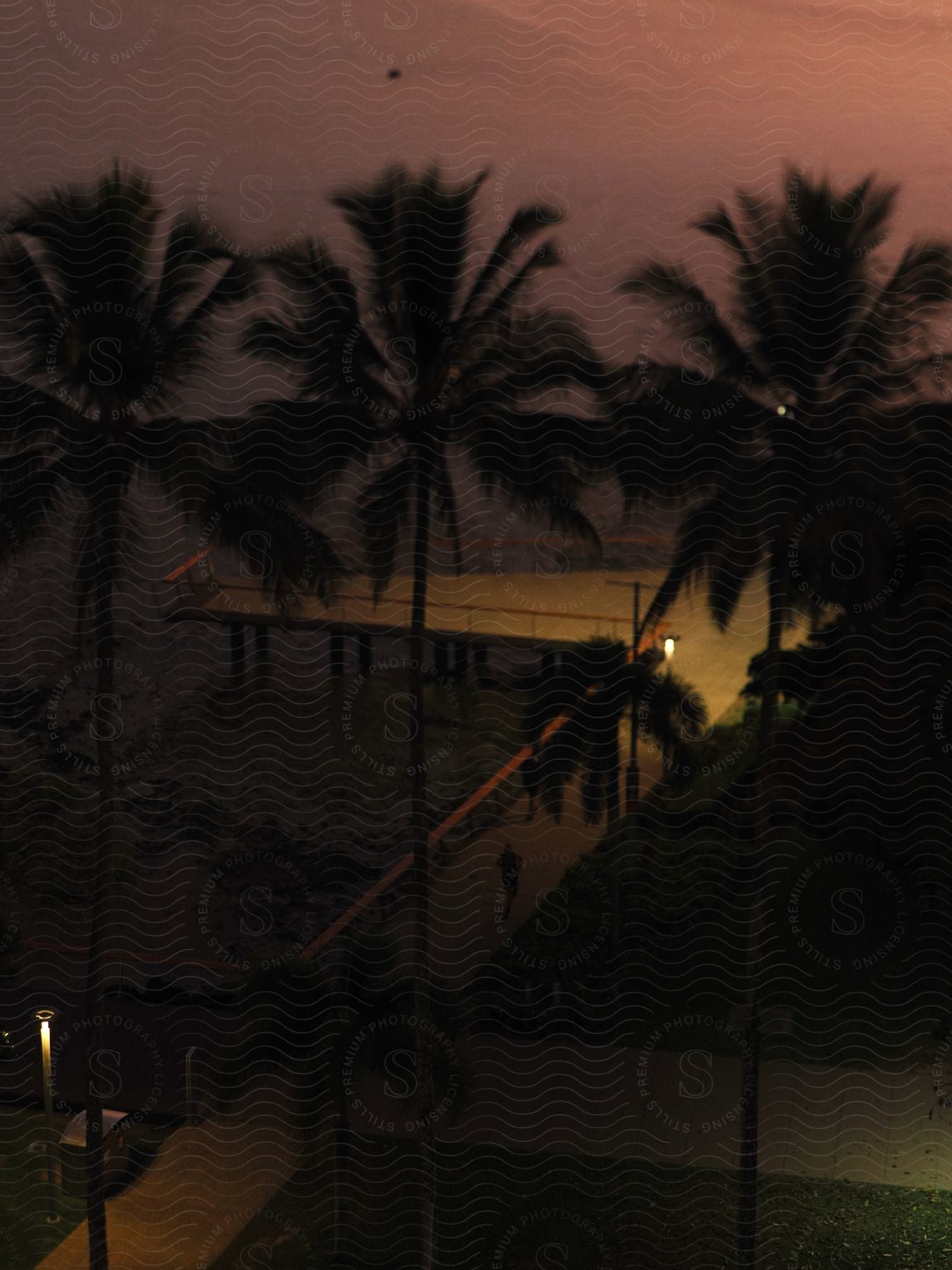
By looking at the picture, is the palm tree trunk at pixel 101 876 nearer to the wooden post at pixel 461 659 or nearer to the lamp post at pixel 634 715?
the wooden post at pixel 461 659

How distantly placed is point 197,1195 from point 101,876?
788mm

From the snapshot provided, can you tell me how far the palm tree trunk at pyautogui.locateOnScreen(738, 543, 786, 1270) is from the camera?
3279 mm

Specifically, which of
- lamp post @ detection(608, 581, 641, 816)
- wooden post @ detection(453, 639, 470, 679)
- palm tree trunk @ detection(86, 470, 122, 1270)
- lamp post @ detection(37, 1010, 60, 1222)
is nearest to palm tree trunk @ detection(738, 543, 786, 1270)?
lamp post @ detection(608, 581, 641, 816)

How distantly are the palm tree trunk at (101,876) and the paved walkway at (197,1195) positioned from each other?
0.15 feet

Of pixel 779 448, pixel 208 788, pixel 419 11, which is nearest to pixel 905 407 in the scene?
pixel 779 448

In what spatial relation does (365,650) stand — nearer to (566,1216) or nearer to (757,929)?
(757,929)

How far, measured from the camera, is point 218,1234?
3.31m

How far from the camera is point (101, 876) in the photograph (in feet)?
11.1

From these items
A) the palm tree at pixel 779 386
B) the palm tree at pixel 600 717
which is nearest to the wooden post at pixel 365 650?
the palm tree at pixel 600 717

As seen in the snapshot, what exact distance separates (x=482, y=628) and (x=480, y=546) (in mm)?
189

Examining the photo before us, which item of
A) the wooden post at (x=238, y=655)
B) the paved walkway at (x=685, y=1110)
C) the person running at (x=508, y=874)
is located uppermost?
the wooden post at (x=238, y=655)

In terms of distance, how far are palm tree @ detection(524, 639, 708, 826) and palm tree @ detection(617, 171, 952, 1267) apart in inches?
6.3

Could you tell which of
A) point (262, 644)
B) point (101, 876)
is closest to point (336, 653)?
point (262, 644)

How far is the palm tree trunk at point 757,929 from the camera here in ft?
10.8
